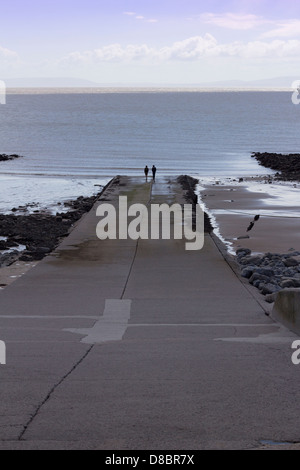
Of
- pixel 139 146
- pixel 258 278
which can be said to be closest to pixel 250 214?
pixel 258 278

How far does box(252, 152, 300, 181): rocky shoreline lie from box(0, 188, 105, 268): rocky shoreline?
22.7 meters

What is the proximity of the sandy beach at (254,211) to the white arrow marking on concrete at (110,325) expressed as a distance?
10.4 metres

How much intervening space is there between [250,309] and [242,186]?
35.5 meters

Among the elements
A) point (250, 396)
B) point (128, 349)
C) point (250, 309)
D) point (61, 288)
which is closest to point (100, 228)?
point (61, 288)

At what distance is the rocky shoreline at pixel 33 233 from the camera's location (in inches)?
923

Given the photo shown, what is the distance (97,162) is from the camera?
2862 inches

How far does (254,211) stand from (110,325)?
24962 millimetres

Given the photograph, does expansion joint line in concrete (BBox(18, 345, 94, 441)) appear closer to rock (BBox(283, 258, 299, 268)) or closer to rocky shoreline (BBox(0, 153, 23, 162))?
rock (BBox(283, 258, 299, 268))

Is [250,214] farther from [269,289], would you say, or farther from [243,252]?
[269,289]

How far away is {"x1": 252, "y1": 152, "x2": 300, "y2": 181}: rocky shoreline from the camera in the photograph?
55594 mm

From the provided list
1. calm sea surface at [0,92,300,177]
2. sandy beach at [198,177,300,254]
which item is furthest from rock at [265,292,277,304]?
calm sea surface at [0,92,300,177]

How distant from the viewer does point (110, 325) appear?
36.4ft

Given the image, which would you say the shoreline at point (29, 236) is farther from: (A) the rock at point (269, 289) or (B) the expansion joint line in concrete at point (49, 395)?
(B) the expansion joint line in concrete at point (49, 395)
